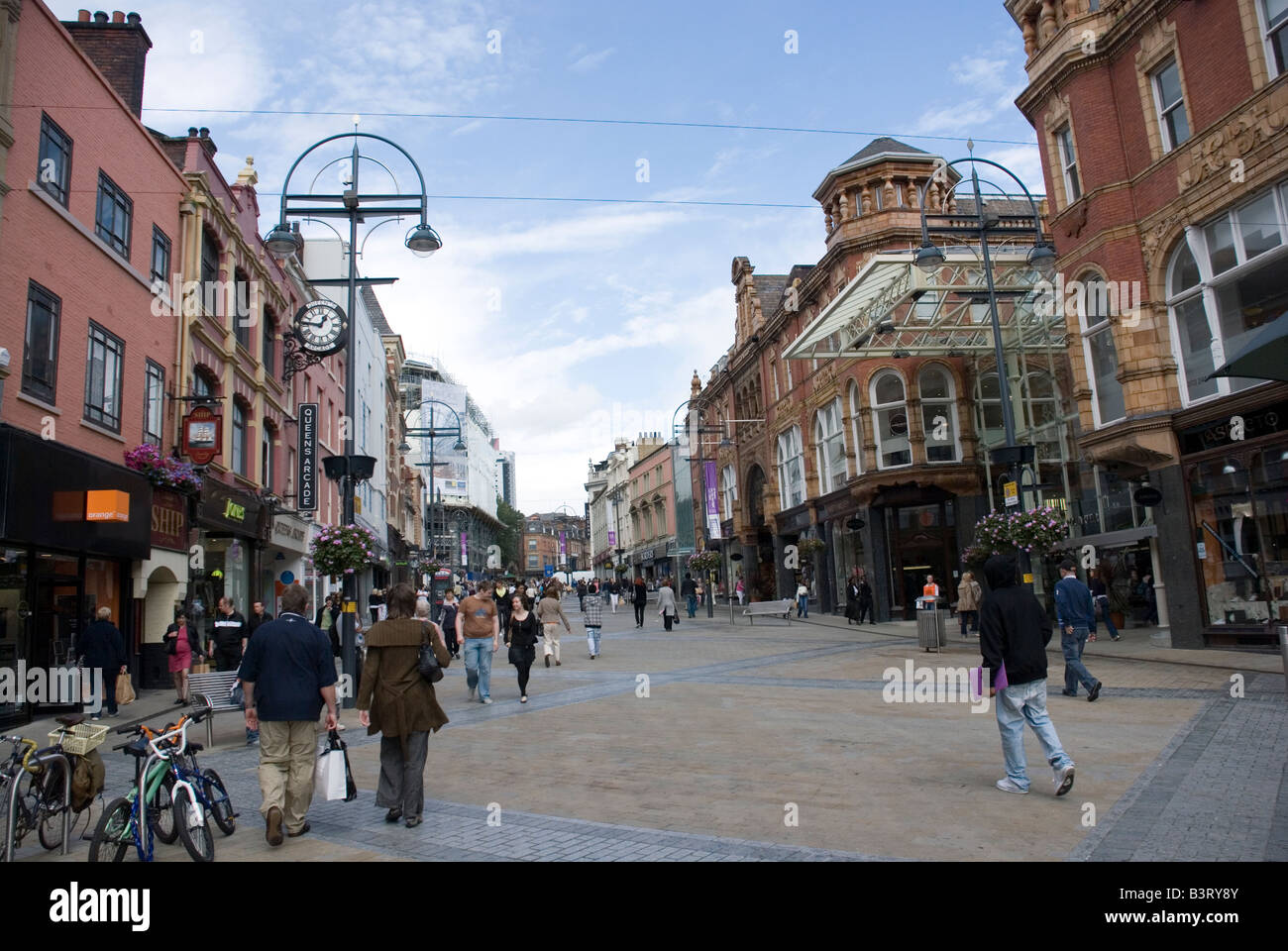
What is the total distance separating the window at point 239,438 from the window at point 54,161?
26.8 ft

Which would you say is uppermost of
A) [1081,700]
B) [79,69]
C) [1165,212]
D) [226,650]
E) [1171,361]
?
[79,69]

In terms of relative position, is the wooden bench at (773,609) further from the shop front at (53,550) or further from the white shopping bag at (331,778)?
the white shopping bag at (331,778)

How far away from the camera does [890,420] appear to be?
2908cm

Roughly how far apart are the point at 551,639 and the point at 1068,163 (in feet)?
50.5

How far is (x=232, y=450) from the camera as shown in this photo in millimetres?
21594

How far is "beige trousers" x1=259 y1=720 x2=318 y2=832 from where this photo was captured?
601 centimetres

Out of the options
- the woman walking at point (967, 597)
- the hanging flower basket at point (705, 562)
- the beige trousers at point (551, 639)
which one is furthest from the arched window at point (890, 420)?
the beige trousers at point (551, 639)

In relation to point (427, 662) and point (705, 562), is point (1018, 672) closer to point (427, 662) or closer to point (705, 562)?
point (427, 662)

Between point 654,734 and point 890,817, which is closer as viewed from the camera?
point 890,817

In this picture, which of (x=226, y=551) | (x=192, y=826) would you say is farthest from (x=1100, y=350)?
(x=226, y=551)
